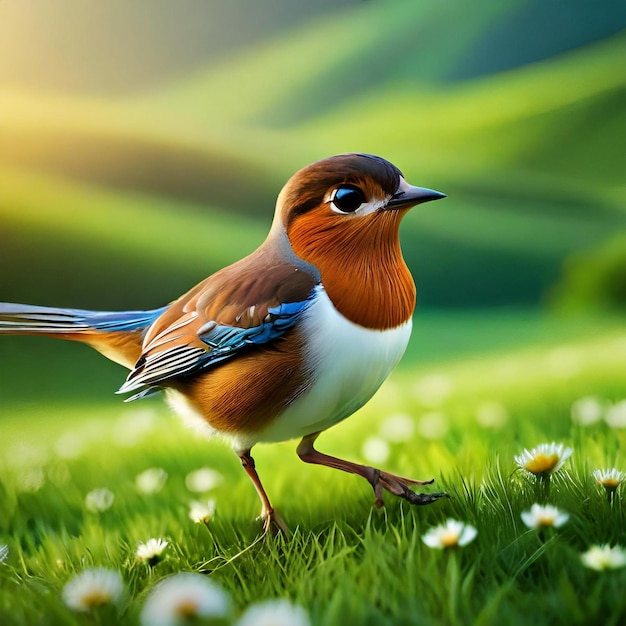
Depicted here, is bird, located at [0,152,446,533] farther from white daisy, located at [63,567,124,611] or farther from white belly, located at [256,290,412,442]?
white daisy, located at [63,567,124,611]

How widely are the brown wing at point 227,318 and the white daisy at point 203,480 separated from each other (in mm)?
452

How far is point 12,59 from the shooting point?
1705mm

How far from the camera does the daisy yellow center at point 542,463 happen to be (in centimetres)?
125

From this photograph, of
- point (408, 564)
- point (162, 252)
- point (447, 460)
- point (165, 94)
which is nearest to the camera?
point (408, 564)

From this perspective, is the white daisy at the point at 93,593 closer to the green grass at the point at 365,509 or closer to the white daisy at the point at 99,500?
the green grass at the point at 365,509

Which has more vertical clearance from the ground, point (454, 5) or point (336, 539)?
point (454, 5)

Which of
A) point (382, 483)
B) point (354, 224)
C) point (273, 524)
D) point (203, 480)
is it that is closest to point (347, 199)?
point (354, 224)

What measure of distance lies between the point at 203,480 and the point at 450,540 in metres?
0.81

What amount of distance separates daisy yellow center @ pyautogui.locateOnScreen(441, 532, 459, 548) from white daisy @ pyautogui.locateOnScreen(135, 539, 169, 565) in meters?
0.52

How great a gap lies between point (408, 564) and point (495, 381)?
3.41 ft

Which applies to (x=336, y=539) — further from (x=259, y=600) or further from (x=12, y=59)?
(x=12, y=59)

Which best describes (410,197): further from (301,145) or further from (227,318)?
(301,145)

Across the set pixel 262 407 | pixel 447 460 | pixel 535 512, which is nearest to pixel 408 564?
pixel 535 512

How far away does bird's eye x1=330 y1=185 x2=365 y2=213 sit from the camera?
1195 mm
